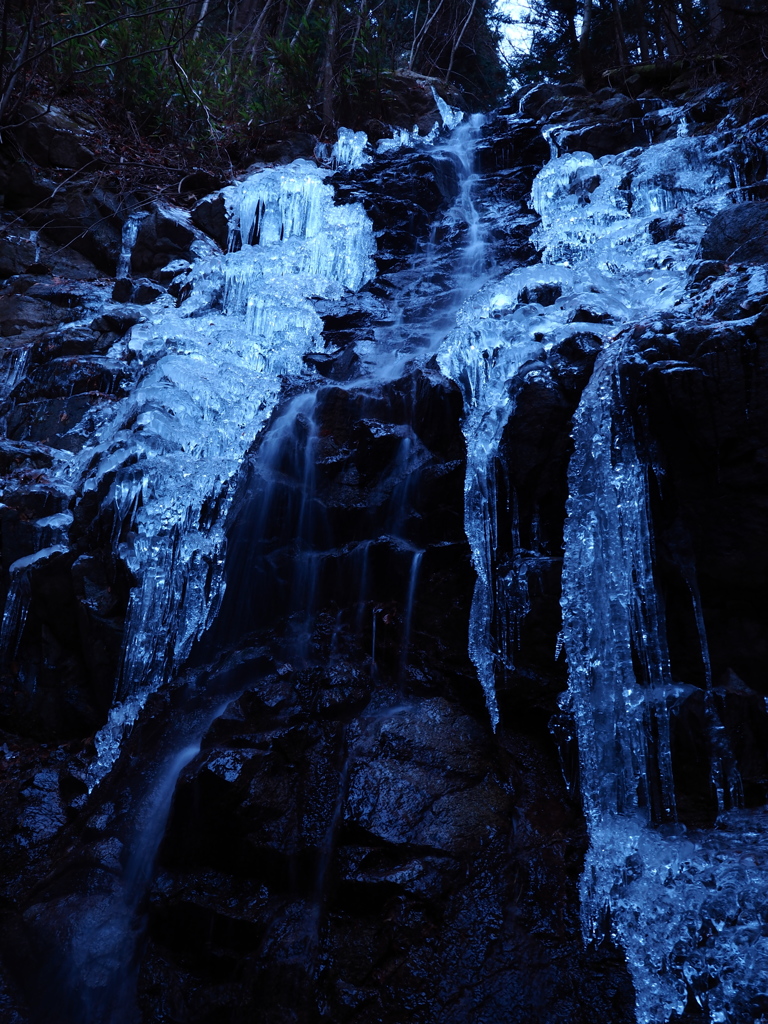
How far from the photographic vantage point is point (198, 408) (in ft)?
19.7

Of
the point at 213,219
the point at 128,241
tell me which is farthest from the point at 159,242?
the point at 213,219

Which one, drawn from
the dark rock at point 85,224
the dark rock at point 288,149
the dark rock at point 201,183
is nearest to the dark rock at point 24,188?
the dark rock at point 85,224

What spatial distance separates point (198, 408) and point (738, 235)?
15.8 feet

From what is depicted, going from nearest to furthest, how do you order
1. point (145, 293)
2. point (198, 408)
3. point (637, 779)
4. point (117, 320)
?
point (637, 779) → point (198, 408) → point (117, 320) → point (145, 293)

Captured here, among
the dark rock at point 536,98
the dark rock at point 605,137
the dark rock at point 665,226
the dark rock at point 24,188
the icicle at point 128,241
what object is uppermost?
the dark rock at point 536,98

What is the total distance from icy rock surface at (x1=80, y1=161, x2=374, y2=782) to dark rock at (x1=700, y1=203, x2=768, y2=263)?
408 centimetres

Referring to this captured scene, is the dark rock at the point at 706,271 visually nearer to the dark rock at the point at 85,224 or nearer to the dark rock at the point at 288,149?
the dark rock at the point at 85,224

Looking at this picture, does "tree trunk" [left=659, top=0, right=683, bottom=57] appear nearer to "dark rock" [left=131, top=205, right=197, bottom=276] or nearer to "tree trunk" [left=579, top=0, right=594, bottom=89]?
"tree trunk" [left=579, top=0, right=594, bottom=89]

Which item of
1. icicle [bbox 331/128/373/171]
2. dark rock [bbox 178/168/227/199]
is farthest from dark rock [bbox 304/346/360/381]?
icicle [bbox 331/128/373/171]

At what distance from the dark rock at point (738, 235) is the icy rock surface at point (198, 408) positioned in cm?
408

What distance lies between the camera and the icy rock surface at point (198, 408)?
4.95 metres

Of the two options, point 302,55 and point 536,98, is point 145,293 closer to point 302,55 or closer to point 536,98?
point 302,55

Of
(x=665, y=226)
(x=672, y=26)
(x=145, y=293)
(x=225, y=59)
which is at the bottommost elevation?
(x=145, y=293)

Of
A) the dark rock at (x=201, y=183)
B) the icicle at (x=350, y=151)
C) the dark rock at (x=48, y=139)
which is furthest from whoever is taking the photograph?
the icicle at (x=350, y=151)
